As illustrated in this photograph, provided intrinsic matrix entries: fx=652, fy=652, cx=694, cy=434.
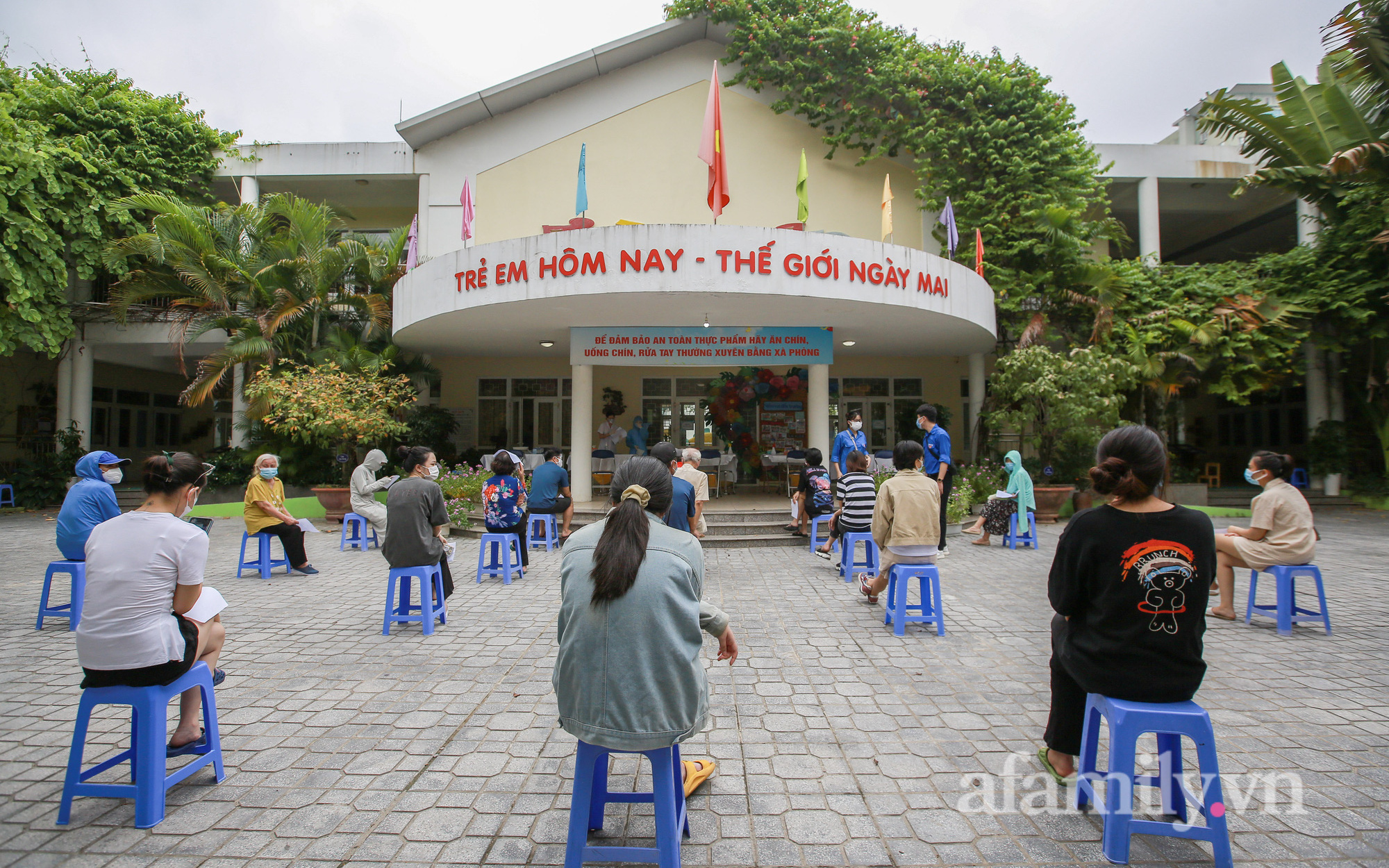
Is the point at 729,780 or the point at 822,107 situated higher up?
the point at 822,107

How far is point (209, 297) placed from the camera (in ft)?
40.9

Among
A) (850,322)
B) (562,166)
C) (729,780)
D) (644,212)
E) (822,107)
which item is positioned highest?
(822,107)

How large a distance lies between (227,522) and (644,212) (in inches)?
393

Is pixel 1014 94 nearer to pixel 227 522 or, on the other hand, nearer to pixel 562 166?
pixel 562 166

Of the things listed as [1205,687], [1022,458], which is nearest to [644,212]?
[1022,458]

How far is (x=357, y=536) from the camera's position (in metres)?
9.59

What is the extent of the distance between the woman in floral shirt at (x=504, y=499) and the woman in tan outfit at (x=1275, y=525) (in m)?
6.25

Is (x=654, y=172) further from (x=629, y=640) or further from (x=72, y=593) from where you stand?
(x=629, y=640)

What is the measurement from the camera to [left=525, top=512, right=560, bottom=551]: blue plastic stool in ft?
27.9

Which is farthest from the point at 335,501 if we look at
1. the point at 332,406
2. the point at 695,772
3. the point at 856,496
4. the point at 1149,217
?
the point at 1149,217

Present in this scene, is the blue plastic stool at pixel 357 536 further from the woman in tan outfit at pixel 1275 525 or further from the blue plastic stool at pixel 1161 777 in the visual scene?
the woman in tan outfit at pixel 1275 525

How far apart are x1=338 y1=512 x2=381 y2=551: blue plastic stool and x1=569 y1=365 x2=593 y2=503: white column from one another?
10.8 feet

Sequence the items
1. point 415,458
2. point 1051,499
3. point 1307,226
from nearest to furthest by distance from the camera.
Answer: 1. point 415,458
2. point 1051,499
3. point 1307,226

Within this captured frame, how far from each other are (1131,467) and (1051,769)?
1370 millimetres
